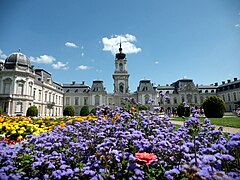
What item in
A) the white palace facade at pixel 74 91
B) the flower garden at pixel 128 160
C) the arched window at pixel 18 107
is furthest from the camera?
the white palace facade at pixel 74 91

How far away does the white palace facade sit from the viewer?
2991 centimetres

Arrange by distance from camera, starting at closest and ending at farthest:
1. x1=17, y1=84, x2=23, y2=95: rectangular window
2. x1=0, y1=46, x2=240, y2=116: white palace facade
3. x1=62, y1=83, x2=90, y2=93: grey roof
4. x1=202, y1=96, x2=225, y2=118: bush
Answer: x1=202, y1=96, x2=225, y2=118: bush < x1=0, y1=46, x2=240, y2=116: white palace facade < x1=17, y1=84, x2=23, y2=95: rectangular window < x1=62, y1=83, x2=90, y2=93: grey roof

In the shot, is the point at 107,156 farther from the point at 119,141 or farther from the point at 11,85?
the point at 11,85

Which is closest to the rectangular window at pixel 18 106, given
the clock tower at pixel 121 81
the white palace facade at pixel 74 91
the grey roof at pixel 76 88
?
the white palace facade at pixel 74 91

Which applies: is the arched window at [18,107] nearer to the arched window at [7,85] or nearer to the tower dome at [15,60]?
the arched window at [7,85]

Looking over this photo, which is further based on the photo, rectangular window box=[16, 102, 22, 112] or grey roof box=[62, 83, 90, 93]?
grey roof box=[62, 83, 90, 93]

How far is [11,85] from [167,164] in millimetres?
34954

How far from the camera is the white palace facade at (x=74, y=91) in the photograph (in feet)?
98.1

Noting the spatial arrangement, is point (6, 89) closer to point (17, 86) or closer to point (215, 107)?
point (17, 86)

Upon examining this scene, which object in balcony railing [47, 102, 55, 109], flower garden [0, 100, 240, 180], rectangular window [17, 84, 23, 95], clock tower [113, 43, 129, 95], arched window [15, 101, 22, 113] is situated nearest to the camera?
flower garden [0, 100, 240, 180]

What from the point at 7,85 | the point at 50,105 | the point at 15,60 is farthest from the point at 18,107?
the point at 50,105

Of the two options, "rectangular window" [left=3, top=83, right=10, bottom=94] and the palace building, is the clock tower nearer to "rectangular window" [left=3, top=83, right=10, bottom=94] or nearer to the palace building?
the palace building

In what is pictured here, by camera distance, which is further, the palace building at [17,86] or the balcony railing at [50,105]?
the balcony railing at [50,105]

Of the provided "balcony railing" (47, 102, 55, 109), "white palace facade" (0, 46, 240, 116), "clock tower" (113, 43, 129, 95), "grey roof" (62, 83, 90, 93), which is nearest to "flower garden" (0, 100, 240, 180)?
"white palace facade" (0, 46, 240, 116)
